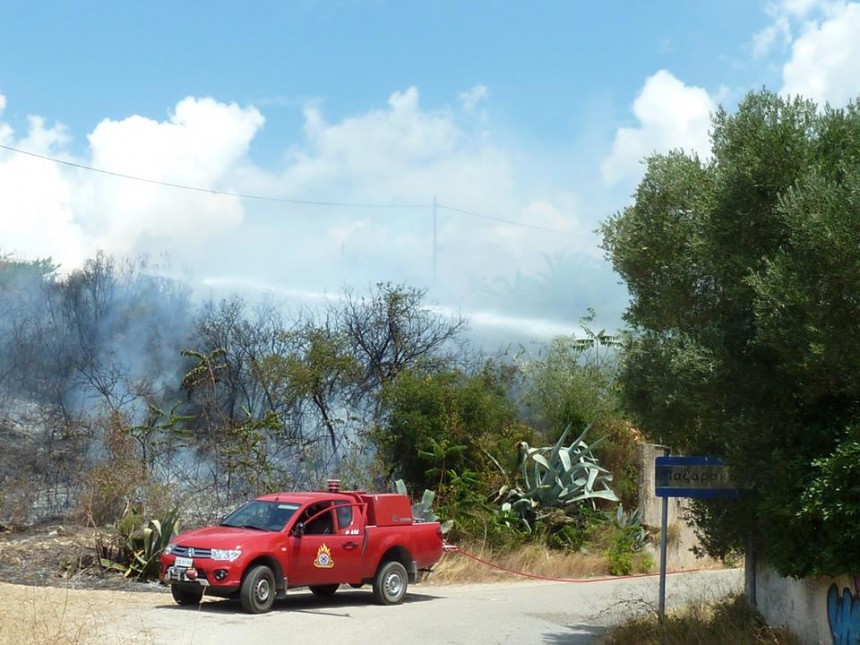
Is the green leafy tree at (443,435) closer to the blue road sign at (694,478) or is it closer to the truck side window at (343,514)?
the truck side window at (343,514)

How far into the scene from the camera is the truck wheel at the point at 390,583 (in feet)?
58.4

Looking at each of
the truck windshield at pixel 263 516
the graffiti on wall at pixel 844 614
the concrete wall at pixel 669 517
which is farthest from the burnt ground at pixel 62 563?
the concrete wall at pixel 669 517

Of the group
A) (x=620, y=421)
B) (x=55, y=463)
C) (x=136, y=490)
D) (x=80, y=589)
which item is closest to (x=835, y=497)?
(x=80, y=589)

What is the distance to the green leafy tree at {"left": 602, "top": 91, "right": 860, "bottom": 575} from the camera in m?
10.1

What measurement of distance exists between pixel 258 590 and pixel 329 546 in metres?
1.64

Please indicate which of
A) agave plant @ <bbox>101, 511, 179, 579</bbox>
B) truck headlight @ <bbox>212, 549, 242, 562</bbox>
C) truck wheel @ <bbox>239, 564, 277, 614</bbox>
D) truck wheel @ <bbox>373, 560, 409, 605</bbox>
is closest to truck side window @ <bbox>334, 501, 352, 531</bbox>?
truck wheel @ <bbox>373, 560, 409, 605</bbox>

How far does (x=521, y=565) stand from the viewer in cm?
2445

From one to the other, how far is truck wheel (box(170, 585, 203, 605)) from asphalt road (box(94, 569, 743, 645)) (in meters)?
0.16

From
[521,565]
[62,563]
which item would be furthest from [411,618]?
[521,565]

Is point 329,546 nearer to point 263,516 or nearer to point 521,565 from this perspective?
point 263,516

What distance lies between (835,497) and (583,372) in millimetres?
21821

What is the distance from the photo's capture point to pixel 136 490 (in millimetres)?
22250

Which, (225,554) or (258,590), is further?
(258,590)

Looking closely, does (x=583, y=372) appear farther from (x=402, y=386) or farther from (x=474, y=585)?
(x=474, y=585)
